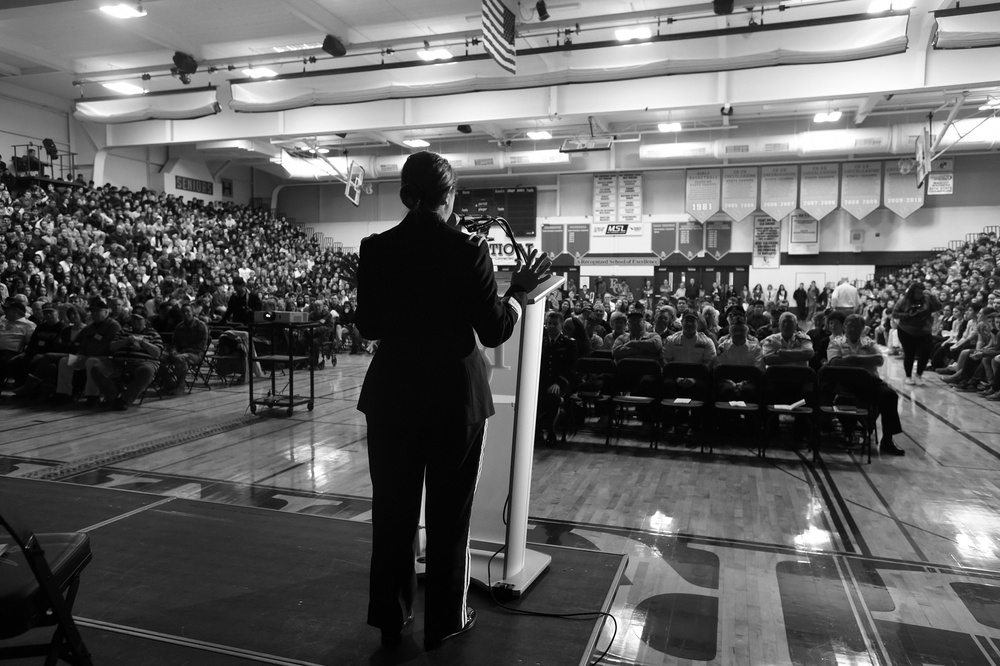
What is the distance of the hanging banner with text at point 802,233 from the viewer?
19672 mm

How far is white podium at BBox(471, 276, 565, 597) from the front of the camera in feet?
7.48

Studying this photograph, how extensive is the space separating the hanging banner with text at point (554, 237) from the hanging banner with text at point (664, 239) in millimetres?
2973

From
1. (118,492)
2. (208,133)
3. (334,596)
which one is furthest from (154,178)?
(334,596)

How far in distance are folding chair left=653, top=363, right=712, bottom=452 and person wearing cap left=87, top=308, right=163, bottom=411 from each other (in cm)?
547

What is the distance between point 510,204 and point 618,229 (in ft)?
12.5

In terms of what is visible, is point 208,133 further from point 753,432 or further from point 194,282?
point 753,432

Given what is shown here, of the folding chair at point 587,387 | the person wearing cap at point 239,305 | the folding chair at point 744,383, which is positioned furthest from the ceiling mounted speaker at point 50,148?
the folding chair at point 744,383

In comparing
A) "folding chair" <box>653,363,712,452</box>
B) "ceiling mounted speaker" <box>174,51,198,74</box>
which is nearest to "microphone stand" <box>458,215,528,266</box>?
"folding chair" <box>653,363,712,452</box>

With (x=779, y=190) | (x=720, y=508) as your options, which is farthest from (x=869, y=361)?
(x=779, y=190)

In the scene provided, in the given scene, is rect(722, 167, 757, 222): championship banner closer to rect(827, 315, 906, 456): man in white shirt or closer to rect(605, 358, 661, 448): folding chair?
rect(827, 315, 906, 456): man in white shirt

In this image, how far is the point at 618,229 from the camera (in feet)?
69.8

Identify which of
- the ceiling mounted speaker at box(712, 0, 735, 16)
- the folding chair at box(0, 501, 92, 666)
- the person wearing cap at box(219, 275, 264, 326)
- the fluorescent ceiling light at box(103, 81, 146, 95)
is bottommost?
the folding chair at box(0, 501, 92, 666)

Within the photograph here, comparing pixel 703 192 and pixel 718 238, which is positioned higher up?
pixel 703 192

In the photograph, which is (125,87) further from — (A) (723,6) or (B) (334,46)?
(A) (723,6)
